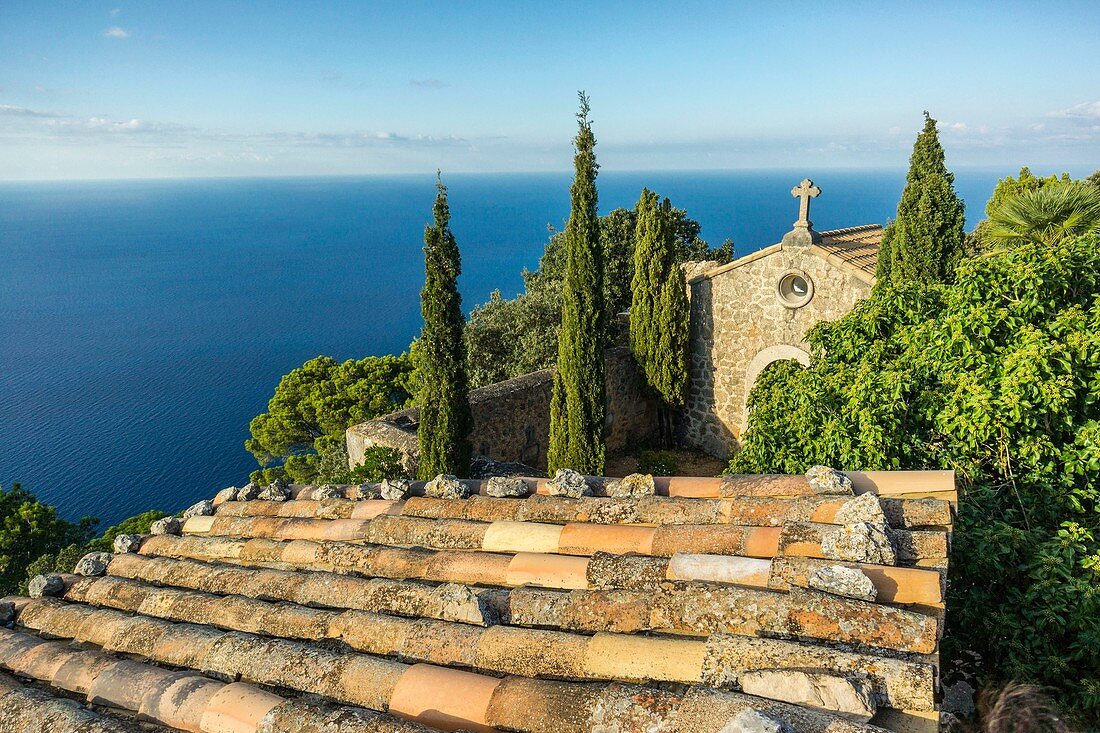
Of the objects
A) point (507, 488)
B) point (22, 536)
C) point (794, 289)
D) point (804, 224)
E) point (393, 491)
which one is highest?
point (804, 224)

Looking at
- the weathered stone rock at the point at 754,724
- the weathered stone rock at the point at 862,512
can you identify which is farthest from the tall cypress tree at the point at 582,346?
the weathered stone rock at the point at 754,724

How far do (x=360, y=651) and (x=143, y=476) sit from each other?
141ft

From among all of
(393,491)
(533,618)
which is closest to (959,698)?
(533,618)

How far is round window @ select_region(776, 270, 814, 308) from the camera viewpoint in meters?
13.8

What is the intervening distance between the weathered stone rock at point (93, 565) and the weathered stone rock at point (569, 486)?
3.76 m

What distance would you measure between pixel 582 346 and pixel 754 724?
1145 cm

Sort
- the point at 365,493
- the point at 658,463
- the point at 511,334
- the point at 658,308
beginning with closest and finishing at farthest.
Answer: the point at 365,493 → the point at 658,463 → the point at 658,308 → the point at 511,334

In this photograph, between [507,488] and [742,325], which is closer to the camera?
[507,488]

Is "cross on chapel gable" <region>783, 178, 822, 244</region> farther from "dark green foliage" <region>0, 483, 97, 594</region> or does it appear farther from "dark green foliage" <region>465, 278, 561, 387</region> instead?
"dark green foliage" <region>0, 483, 97, 594</region>

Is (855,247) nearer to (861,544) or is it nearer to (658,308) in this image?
(658,308)

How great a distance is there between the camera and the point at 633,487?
15.9ft

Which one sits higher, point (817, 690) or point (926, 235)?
point (926, 235)

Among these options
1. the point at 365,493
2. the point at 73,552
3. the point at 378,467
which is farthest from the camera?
the point at 73,552

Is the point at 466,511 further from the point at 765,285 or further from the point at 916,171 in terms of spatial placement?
the point at 916,171
